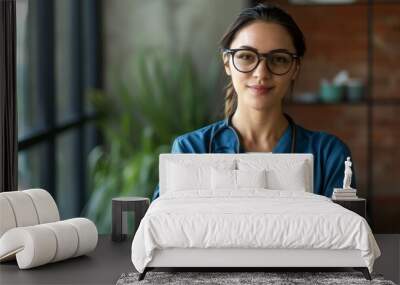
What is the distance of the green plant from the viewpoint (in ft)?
24.8

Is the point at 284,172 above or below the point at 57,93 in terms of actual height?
below

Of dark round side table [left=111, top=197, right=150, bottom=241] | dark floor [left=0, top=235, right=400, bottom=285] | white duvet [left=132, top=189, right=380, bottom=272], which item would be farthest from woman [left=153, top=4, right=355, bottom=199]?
white duvet [left=132, top=189, right=380, bottom=272]

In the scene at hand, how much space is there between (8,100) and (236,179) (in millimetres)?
1566

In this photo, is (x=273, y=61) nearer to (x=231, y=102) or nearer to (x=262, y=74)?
(x=262, y=74)

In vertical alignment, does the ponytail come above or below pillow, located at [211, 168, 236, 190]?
above

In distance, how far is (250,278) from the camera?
4.77 meters

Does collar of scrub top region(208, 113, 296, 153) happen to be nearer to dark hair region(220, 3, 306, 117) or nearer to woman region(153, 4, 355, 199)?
woman region(153, 4, 355, 199)

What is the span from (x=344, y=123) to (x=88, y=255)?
3249 mm

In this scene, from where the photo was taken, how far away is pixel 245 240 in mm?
4711

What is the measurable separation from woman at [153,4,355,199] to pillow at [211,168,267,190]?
34cm

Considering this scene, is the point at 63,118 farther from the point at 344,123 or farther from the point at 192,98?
the point at 344,123

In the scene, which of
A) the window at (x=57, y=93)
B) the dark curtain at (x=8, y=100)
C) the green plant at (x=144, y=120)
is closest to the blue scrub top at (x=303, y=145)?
the dark curtain at (x=8, y=100)

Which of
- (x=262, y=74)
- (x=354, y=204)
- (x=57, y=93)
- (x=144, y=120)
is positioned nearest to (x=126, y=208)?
(x=262, y=74)

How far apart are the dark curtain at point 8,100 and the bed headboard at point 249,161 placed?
3.23ft
